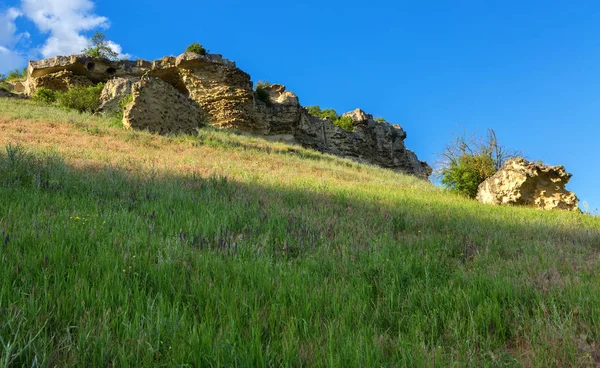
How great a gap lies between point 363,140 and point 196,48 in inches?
1067

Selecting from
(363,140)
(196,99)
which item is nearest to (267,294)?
(196,99)

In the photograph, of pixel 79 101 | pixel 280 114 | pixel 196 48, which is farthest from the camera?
pixel 280 114

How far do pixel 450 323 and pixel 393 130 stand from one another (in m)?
62.6

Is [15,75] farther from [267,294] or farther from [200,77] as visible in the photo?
[267,294]

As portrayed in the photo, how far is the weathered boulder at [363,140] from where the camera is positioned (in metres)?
49.2

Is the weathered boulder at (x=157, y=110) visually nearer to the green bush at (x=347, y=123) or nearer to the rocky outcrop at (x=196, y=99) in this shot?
the rocky outcrop at (x=196, y=99)

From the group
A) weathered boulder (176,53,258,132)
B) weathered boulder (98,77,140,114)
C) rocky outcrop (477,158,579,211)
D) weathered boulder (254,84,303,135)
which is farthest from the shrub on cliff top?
rocky outcrop (477,158,579,211)

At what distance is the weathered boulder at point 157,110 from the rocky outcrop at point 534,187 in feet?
60.2

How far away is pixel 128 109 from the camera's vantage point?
67.6 feet

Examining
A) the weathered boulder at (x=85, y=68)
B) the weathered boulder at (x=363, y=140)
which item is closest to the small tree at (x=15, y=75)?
the weathered boulder at (x=85, y=68)

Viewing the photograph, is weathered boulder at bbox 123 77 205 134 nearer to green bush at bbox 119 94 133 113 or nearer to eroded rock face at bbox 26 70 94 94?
green bush at bbox 119 94 133 113

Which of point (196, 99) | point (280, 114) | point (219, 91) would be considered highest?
point (219, 91)

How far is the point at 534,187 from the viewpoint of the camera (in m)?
14.0

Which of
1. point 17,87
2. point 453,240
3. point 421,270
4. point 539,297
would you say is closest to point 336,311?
point 421,270
